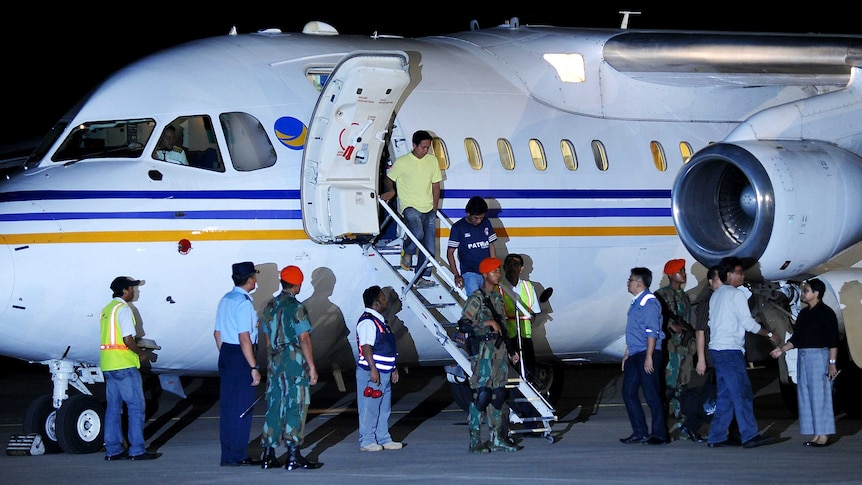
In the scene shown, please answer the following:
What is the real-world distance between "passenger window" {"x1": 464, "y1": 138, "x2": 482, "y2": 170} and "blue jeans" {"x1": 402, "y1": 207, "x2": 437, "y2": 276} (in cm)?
84

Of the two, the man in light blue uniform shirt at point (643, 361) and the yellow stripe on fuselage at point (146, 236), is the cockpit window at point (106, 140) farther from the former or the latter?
the man in light blue uniform shirt at point (643, 361)

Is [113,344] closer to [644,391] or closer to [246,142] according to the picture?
[246,142]

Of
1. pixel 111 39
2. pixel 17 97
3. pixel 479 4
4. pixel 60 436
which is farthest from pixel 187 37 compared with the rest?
pixel 60 436

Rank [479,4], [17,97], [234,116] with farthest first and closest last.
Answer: [479,4] → [17,97] → [234,116]

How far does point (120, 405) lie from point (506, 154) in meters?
4.69

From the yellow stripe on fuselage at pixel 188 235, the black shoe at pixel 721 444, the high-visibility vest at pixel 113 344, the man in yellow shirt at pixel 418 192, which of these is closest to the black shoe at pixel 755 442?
the black shoe at pixel 721 444

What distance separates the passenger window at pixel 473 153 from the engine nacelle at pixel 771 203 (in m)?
2.06

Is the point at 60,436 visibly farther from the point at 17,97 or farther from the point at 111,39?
the point at 111,39

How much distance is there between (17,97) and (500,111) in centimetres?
2570

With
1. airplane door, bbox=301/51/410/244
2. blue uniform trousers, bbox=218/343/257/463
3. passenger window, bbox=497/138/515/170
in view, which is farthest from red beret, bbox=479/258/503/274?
blue uniform trousers, bbox=218/343/257/463

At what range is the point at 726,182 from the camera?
14703mm

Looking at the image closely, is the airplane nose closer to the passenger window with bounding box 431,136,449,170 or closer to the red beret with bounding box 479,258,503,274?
the red beret with bounding box 479,258,503,274

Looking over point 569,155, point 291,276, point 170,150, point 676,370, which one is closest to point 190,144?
point 170,150

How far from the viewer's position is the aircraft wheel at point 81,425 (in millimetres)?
12312
